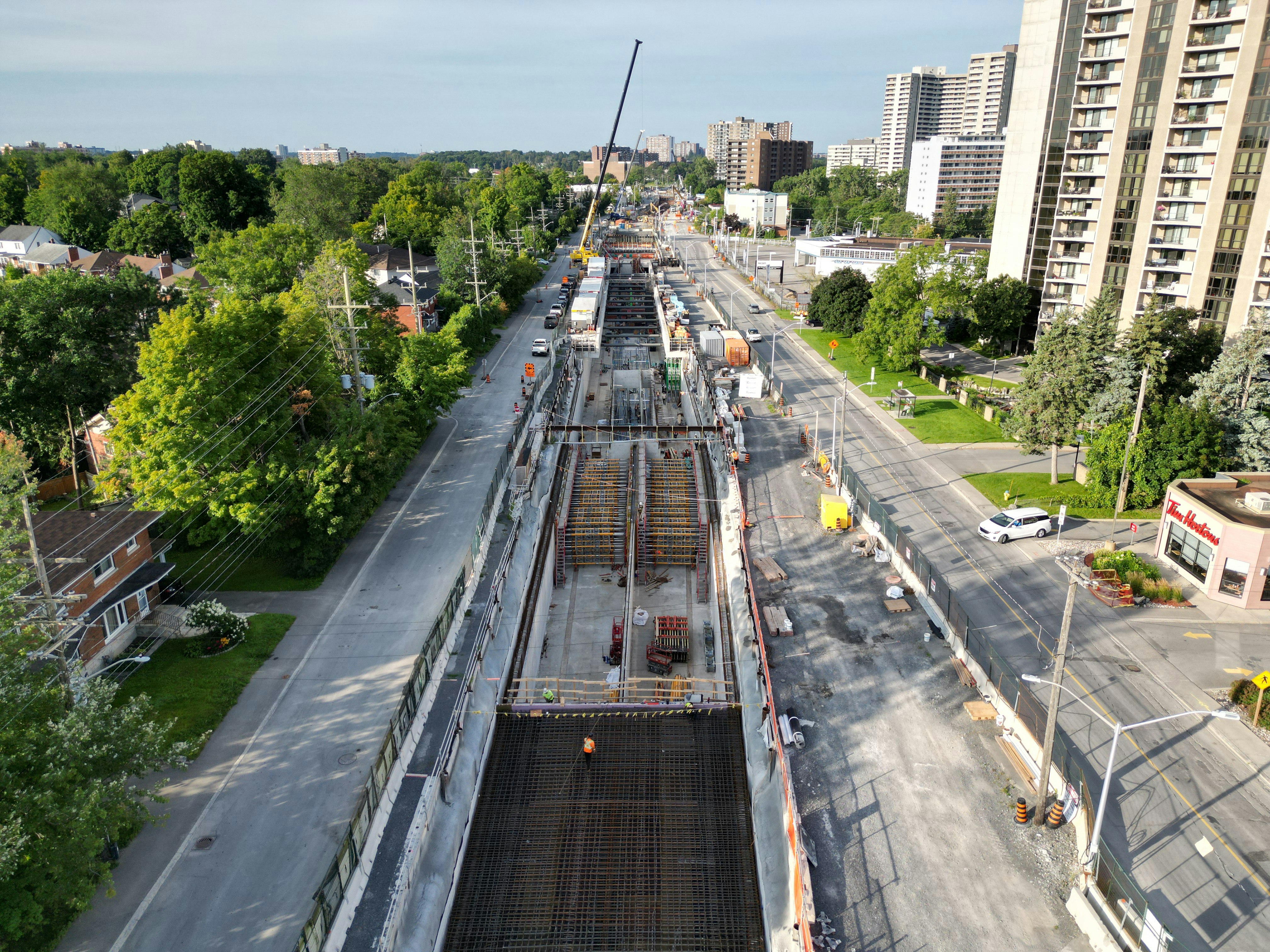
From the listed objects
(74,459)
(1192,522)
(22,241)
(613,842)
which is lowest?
(613,842)

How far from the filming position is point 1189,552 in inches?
1133

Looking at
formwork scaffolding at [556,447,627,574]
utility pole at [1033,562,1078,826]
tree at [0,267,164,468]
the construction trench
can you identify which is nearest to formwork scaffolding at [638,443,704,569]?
the construction trench

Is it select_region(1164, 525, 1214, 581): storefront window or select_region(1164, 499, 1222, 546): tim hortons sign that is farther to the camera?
select_region(1164, 525, 1214, 581): storefront window

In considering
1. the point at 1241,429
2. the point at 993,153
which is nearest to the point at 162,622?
the point at 1241,429

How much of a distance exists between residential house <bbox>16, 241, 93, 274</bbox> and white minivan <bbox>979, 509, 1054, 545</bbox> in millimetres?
90678

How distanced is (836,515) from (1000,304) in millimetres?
33743

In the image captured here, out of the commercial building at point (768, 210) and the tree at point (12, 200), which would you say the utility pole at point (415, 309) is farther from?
the commercial building at point (768, 210)

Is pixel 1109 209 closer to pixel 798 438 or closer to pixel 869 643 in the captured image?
pixel 798 438

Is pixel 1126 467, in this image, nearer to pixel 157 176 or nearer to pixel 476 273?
pixel 476 273

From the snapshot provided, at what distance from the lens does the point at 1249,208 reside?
1679 inches

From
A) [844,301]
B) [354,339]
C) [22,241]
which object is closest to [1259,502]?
[354,339]

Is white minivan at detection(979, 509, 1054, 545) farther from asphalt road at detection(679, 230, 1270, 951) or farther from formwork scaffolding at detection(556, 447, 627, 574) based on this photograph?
formwork scaffolding at detection(556, 447, 627, 574)

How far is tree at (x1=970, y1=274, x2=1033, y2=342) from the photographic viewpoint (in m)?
56.8

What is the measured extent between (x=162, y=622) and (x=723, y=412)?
30839 millimetres
